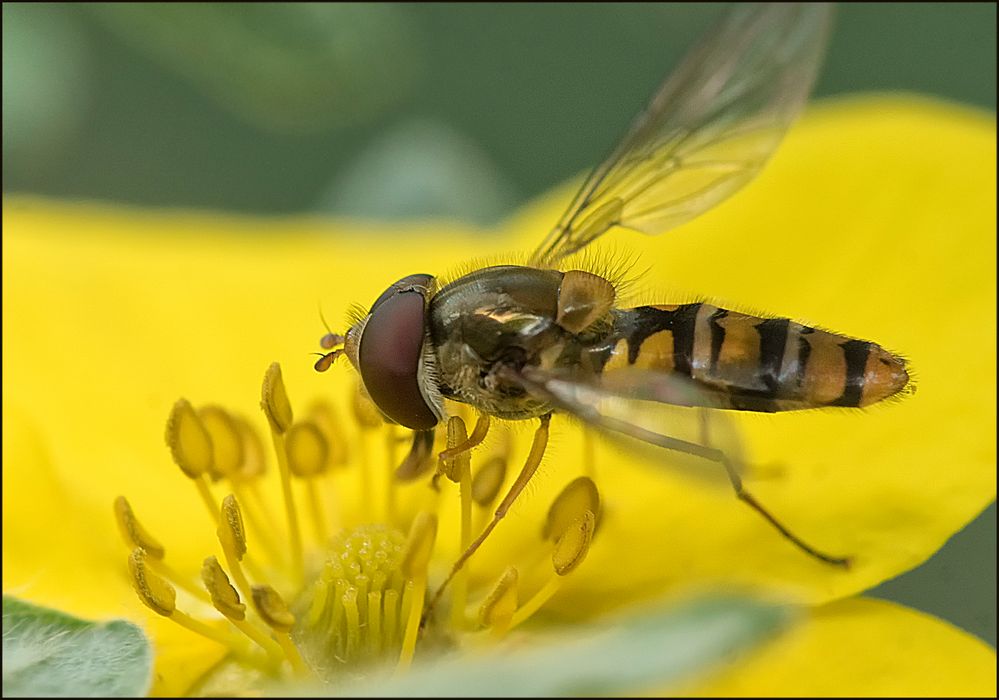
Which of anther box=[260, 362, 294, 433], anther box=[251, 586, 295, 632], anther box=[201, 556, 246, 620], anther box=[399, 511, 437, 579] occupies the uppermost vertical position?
anther box=[260, 362, 294, 433]

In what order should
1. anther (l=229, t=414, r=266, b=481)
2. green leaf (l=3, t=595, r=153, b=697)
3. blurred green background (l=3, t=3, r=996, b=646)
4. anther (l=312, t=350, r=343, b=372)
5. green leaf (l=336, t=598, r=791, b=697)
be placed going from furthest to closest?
blurred green background (l=3, t=3, r=996, b=646) < anther (l=229, t=414, r=266, b=481) < anther (l=312, t=350, r=343, b=372) < green leaf (l=3, t=595, r=153, b=697) < green leaf (l=336, t=598, r=791, b=697)

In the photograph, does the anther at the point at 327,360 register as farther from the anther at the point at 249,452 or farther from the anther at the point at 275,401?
the anther at the point at 249,452

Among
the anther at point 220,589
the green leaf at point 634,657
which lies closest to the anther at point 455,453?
the anther at point 220,589

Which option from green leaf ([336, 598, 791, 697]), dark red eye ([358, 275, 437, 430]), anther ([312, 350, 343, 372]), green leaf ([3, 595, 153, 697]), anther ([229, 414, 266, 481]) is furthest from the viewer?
anther ([229, 414, 266, 481])

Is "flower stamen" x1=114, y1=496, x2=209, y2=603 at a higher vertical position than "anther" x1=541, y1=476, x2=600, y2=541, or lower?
higher

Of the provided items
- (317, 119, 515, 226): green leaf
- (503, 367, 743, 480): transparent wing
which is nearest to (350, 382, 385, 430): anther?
(503, 367, 743, 480): transparent wing

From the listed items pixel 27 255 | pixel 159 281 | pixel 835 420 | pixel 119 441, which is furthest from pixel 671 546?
pixel 27 255

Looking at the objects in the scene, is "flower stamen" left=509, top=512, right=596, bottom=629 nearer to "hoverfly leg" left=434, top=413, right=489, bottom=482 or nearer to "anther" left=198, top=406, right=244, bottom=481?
"hoverfly leg" left=434, top=413, right=489, bottom=482

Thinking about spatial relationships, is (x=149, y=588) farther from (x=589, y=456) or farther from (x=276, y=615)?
(x=589, y=456)
